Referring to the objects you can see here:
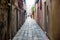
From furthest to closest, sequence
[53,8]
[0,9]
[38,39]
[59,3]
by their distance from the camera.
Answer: [38,39] < [53,8] < [59,3] < [0,9]

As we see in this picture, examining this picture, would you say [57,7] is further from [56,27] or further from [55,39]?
[55,39]

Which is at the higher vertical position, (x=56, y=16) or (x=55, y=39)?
A: (x=56, y=16)

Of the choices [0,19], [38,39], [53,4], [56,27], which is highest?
[53,4]

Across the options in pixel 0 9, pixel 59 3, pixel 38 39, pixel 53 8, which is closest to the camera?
pixel 0 9

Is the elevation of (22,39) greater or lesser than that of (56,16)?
lesser

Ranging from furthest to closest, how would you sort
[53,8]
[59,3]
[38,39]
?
1. [38,39]
2. [53,8]
3. [59,3]

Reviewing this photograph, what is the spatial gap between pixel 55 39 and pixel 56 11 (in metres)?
1.33

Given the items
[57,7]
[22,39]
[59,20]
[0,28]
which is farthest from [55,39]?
[0,28]

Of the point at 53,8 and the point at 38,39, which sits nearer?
the point at 53,8

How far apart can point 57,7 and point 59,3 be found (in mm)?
266

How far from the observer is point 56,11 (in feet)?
27.0

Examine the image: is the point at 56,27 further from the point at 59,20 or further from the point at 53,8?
the point at 53,8

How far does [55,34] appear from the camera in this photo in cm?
818

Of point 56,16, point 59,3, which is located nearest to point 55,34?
point 56,16
